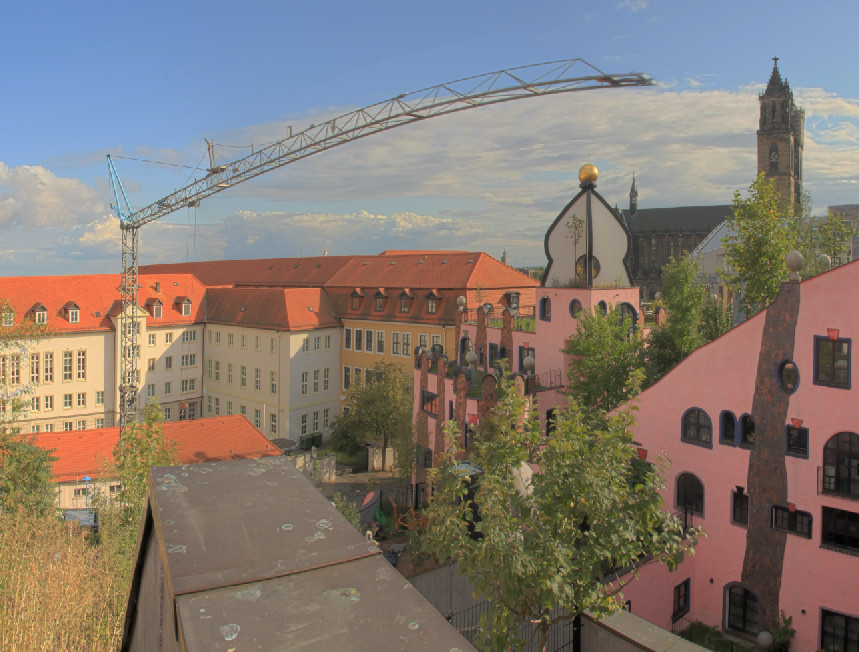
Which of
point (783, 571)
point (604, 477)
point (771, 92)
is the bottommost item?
point (783, 571)

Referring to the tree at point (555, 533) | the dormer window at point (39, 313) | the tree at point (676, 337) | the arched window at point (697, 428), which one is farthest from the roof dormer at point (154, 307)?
the tree at point (555, 533)

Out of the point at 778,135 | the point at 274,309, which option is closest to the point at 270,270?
the point at 274,309

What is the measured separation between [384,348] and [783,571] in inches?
1335

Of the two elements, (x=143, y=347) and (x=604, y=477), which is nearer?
(x=604, y=477)

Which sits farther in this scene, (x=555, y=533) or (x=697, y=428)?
(x=697, y=428)

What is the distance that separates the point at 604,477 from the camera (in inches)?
414

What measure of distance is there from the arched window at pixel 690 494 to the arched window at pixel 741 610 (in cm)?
244

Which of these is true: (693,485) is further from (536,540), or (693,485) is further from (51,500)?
(51,500)

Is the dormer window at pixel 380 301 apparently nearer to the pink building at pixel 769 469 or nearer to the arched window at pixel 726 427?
the pink building at pixel 769 469

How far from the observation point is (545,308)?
30500 millimetres

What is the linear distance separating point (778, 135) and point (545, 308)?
8095 centimetres

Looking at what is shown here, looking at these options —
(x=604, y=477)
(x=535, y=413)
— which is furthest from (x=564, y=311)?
(x=604, y=477)

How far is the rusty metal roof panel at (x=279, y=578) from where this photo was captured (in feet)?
7.61

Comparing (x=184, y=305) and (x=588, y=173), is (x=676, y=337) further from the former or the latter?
(x=184, y=305)
